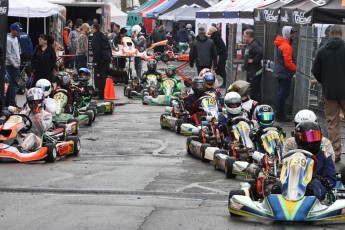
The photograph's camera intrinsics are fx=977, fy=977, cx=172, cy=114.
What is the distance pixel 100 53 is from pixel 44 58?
4.43 metres

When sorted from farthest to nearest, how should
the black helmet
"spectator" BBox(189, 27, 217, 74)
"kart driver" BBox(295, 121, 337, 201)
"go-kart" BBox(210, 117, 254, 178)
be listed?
"spectator" BBox(189, 27, 217, 74)
the black helmet
"go-kart" BBox(210, 117, 254, 178)
"kart driver" BBox(295, 121, 337, 201)

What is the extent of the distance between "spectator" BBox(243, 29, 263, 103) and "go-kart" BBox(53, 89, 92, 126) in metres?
3.80

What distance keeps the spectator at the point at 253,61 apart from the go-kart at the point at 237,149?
308 inches

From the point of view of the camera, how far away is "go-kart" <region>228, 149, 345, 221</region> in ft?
30.5

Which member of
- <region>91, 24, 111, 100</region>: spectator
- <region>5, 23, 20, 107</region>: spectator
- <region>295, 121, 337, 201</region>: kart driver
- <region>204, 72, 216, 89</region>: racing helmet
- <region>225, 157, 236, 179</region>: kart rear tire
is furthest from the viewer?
<region>91, 24, 111, 100</region>: spectator

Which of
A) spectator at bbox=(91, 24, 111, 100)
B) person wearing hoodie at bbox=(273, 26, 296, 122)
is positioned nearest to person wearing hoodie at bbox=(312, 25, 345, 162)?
person wearing hoodie at bbox=(273, 26, 296, 122)

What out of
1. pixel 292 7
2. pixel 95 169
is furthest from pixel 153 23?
pixel 95 169

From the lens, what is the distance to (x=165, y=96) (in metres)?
25.1

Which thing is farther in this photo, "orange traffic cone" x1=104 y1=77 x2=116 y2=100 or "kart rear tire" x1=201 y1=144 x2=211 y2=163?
"orange traffic cone" x1=104 y1=77 x2=116 y2=100

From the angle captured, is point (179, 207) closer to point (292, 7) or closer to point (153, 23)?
point (292, 7)

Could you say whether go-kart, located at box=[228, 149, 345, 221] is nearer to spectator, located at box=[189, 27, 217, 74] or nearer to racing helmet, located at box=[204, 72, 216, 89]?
racing helmet, located at box=[204, 72, 216, 89]

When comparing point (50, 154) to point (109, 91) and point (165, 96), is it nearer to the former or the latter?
point (165, 96)

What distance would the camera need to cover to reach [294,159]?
9.49m

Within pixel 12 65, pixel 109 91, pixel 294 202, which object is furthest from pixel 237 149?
pixel 109 91
